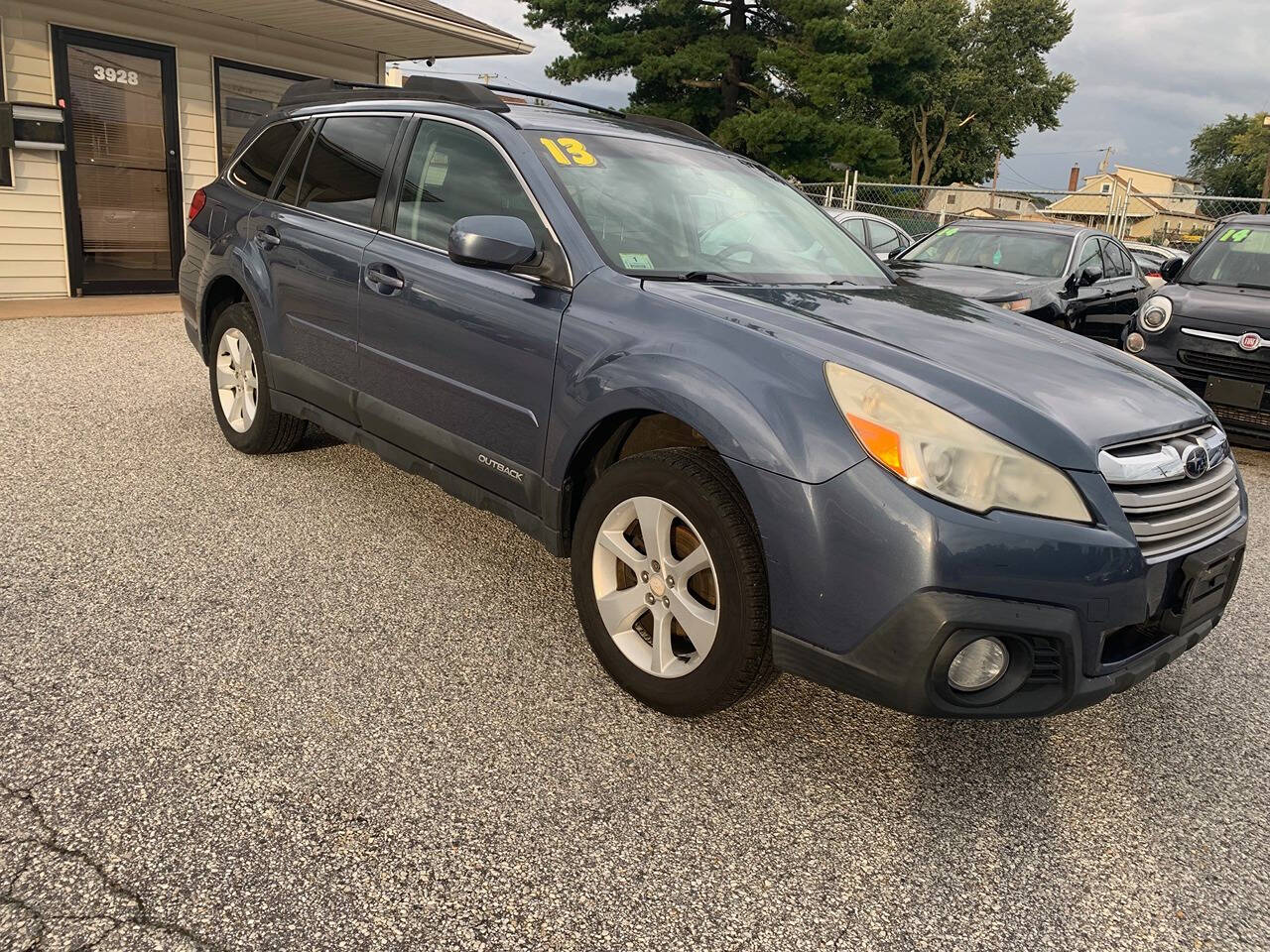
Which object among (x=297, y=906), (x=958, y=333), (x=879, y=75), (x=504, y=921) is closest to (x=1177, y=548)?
(x=958, y=333)

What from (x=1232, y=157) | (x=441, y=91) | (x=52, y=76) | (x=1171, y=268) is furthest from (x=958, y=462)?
(x=1232, y=157)

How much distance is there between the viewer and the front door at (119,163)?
31.6 ft

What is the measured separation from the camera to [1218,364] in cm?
662

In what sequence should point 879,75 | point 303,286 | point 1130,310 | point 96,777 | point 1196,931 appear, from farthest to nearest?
point 879,75 → point 1130,310 → point 303,286 → point 96,777 → point 1196,931

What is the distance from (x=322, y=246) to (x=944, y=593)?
298cm

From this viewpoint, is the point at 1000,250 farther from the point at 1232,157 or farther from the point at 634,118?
the point at 1232,157

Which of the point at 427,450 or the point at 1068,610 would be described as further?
the point at 427,450

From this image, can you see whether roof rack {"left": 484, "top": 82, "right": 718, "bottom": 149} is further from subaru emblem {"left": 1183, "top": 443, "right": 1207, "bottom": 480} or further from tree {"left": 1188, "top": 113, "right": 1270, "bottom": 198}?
tree {"left": 1188, "top": 113, "right": 1270, "bottom": 198}

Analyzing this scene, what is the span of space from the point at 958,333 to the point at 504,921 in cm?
206

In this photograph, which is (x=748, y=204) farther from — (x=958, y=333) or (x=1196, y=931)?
(x=1196, y=931)

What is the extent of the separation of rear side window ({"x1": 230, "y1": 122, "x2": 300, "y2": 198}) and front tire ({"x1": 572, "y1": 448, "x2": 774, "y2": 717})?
2.79 meters

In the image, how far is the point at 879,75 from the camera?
25.6 meters

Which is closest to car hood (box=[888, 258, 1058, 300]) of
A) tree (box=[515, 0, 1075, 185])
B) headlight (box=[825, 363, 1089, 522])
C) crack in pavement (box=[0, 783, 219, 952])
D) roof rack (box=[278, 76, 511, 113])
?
roof rack (box=[278, 76, 511, 113])

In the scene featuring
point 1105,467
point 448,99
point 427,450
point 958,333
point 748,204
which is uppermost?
point 448,99
